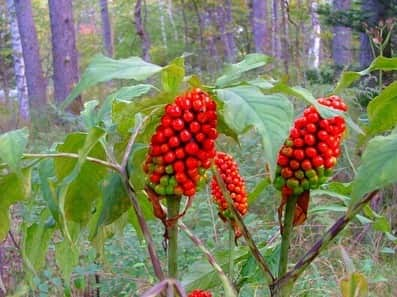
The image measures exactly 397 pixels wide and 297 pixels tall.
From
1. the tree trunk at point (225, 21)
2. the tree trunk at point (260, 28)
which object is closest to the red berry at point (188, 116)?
the tree trunk at point (225, 21)

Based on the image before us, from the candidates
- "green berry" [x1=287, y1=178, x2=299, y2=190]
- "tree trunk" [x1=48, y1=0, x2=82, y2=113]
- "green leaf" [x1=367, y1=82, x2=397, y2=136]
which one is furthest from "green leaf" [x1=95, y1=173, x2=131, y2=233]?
"tree trunk" [x1=48, y1=0, x2=82, y2=113]

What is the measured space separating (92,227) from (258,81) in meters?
0.36

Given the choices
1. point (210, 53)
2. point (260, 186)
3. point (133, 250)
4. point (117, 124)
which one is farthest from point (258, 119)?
point (210, 53)

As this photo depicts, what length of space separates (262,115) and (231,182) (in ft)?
0.98

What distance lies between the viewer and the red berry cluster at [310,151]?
32.4 inches

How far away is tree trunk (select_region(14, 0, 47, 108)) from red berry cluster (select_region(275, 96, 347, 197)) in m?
13.8

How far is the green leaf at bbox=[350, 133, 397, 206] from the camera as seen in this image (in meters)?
0.75

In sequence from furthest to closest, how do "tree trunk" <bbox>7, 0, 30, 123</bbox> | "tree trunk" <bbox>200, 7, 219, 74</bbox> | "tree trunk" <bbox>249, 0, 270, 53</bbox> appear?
1. "tree trunk" <bbox>249, 0, 270, 53</bbox>
2. "tree trunk" <bbox>200, 7, 219, 74</bbox>
3. "tree trunk" <bbox>7, 0, 30, 123</bbox>

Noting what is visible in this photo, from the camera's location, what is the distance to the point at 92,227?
105 centimetres

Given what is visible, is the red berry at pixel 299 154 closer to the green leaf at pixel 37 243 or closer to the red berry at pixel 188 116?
the red berry at pixel 188 116

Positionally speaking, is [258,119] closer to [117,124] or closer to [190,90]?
[190,90]

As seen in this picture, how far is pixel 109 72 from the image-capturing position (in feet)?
2.59

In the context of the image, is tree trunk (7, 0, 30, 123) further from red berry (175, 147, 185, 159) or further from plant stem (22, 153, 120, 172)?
red berry (175, 147, 185, 159)

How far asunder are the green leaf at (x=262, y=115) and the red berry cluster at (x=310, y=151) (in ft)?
0.19
